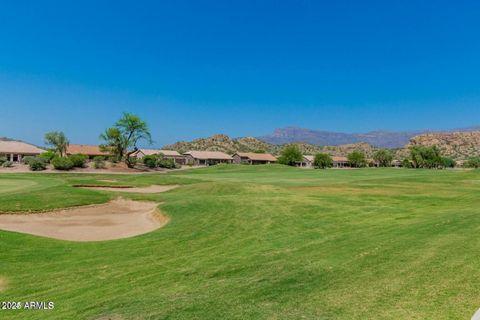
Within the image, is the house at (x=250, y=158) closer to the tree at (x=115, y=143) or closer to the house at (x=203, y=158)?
the house at (x=203, y=158)

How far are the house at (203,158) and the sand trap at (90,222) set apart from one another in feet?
369

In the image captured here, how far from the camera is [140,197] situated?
1273 inches

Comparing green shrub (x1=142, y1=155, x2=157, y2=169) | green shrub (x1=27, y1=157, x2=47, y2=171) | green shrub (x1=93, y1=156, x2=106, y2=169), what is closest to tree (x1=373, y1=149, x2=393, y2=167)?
green shrub (x1=142, y1=155, x2=157, y2=169)

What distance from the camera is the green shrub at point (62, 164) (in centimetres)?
8032

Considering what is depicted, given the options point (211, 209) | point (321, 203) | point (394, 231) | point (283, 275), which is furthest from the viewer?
point (321, 203)

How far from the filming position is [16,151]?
105 metres

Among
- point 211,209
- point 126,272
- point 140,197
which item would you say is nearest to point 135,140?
point 140,197

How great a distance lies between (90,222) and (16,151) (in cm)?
9684

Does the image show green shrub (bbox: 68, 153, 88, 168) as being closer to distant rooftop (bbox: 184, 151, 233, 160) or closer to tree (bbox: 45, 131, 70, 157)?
tree (bbox: 45, 131, 70, 157)

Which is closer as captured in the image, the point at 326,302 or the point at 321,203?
the point at 326,302

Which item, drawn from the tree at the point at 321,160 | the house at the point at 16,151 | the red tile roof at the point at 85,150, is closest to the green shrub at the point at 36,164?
the house at the point at 16,151

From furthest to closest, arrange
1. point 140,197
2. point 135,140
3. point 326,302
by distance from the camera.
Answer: point 135,140
point 140,197
point 326,302

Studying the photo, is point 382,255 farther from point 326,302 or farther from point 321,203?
point 321,203

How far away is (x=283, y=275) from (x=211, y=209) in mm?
13783
